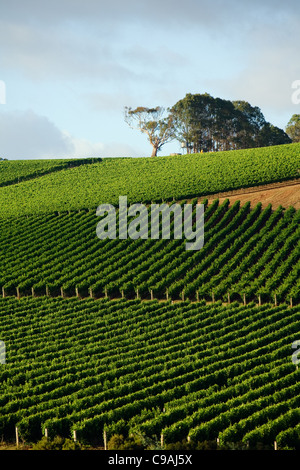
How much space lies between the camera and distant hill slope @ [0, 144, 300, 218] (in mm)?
58594

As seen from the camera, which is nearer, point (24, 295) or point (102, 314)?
point (102, 314)

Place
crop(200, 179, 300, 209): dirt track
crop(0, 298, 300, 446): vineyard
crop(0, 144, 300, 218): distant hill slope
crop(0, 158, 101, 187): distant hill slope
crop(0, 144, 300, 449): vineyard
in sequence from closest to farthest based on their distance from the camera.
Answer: crop(0, 298, 300, 446): vineyard < crop(0, 144, 300, 449): vineyard < crop(200, 179, 300, 209): dirt track < crop(0, 144, 300, 218): distant hill slope < crop(0, 158, 101, 187): distant hill slope

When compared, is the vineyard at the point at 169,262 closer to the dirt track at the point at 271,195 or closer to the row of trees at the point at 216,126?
the dirt track at the point at 271,195

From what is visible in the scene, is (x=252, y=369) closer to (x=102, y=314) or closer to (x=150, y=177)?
(x=102, y=314)

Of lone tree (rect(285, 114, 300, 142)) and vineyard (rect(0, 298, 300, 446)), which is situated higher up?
lone tree (rect(285, 114, 300, 142))

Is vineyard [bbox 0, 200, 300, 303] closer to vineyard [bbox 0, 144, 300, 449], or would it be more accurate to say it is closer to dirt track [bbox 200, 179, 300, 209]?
vineyard [bbox 0, 144, 300, 449]

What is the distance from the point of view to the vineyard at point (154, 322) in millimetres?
19953

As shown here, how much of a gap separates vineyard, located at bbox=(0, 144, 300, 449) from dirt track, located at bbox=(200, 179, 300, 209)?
1.52 metres

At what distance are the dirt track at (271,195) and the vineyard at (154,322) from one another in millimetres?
1517

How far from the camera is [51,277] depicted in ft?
130

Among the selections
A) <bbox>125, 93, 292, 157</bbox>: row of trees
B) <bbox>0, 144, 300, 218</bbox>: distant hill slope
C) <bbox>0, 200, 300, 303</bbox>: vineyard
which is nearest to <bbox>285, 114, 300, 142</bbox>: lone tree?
<bbox>125, 93, 292, 157</bbox>: row of trees

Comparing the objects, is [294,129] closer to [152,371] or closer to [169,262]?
[169,262]

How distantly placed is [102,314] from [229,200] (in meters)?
23.3

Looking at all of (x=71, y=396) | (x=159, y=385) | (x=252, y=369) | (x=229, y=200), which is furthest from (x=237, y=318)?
(x=229, y=200)
